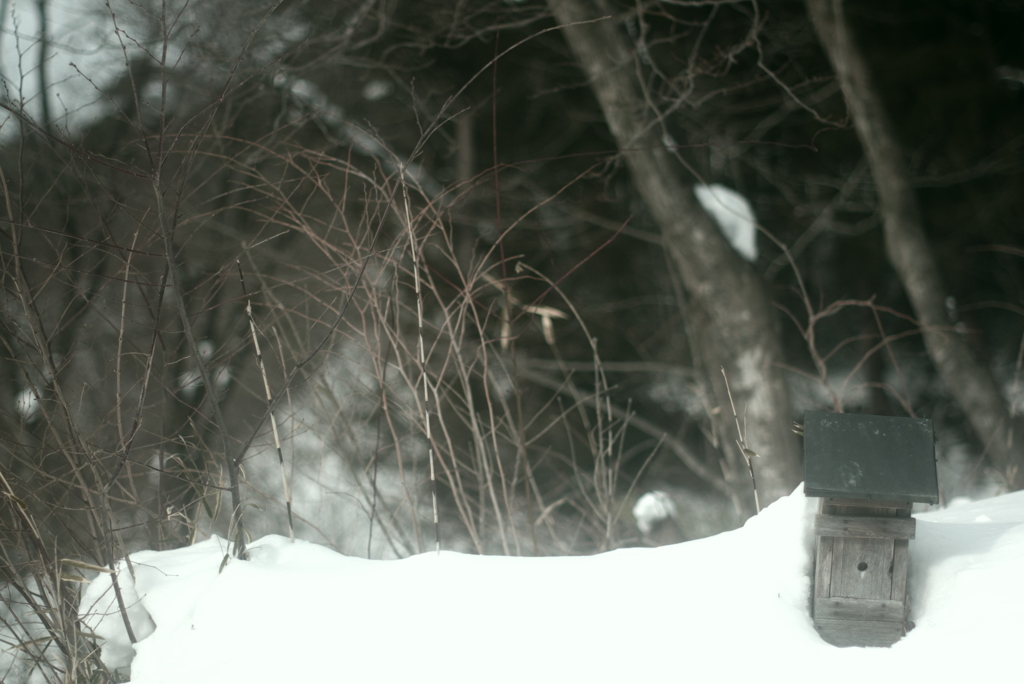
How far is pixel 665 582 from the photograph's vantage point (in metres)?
1.70

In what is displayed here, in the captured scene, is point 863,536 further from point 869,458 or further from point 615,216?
point 615,216

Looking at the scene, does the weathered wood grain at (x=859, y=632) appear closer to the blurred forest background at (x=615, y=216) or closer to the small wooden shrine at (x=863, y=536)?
the small wooden shrine at (x=863, y=536)

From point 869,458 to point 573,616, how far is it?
69cm

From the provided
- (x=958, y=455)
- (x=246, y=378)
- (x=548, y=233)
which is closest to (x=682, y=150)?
(x=548, y=233)

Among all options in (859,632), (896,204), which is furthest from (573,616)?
(896,204)

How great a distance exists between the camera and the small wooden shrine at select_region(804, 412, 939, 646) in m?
1.58

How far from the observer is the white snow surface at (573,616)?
147 centimetres

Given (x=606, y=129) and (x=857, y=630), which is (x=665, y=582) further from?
(x=606, y=129)

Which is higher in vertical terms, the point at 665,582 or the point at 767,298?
the point at 767,298

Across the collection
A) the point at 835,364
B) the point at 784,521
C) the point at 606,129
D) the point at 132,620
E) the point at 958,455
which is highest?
the point at 606,129

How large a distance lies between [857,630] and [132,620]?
1.67m

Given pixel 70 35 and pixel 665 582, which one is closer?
pixel 665 582

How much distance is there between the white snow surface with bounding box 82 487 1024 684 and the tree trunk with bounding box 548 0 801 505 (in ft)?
7.55

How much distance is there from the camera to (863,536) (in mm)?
1602
